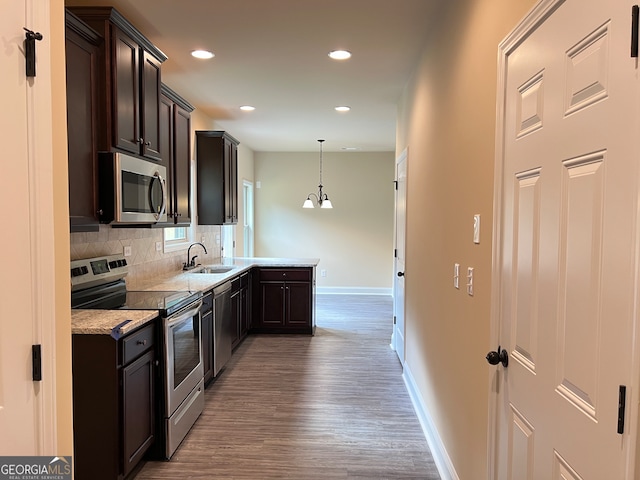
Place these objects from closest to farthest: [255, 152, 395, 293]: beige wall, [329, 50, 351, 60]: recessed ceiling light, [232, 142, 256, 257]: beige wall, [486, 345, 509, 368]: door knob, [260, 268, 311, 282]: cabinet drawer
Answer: [486, 345, 509, 368]: door knob < [329, 50, 351, 60]: recessed ceiling light < [260, 268, 311, 282]: cabinet drawer < [232, 142, 256, 257]: beige wall < [255, 152, 395, 293]: beige wall

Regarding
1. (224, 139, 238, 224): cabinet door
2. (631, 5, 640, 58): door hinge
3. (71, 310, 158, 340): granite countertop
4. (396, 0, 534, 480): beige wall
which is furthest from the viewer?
(224, 139, 238, 224): cabinet door

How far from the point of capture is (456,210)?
2234 mm

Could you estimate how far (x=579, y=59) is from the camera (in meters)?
→ 1.06

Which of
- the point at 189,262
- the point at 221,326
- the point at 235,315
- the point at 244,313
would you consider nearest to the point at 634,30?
the point at 221,326

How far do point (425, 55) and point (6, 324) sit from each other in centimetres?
299

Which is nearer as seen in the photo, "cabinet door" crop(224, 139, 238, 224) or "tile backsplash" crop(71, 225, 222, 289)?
"tile backsplash" crop(71, 225, 222, 289)

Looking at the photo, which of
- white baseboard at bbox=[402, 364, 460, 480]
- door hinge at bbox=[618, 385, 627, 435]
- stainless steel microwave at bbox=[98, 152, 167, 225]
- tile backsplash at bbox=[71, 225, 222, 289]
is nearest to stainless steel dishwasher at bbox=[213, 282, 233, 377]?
tile backsplash at bbox=[71, 225, 222, 289]

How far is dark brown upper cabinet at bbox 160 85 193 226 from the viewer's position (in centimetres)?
345

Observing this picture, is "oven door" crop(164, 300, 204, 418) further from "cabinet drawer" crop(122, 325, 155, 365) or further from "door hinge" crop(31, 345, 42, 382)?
"door hinge" crop(31, 345, 42, 382)

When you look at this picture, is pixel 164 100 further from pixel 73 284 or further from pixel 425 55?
pixel 425 55

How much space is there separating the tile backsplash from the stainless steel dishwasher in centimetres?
63

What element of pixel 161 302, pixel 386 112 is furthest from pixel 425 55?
pixel 161 302

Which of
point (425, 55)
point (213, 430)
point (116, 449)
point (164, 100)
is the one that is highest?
point (425, 55)

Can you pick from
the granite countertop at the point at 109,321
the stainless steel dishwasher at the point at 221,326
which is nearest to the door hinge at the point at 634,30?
the granite countertop at the point at 109,321
